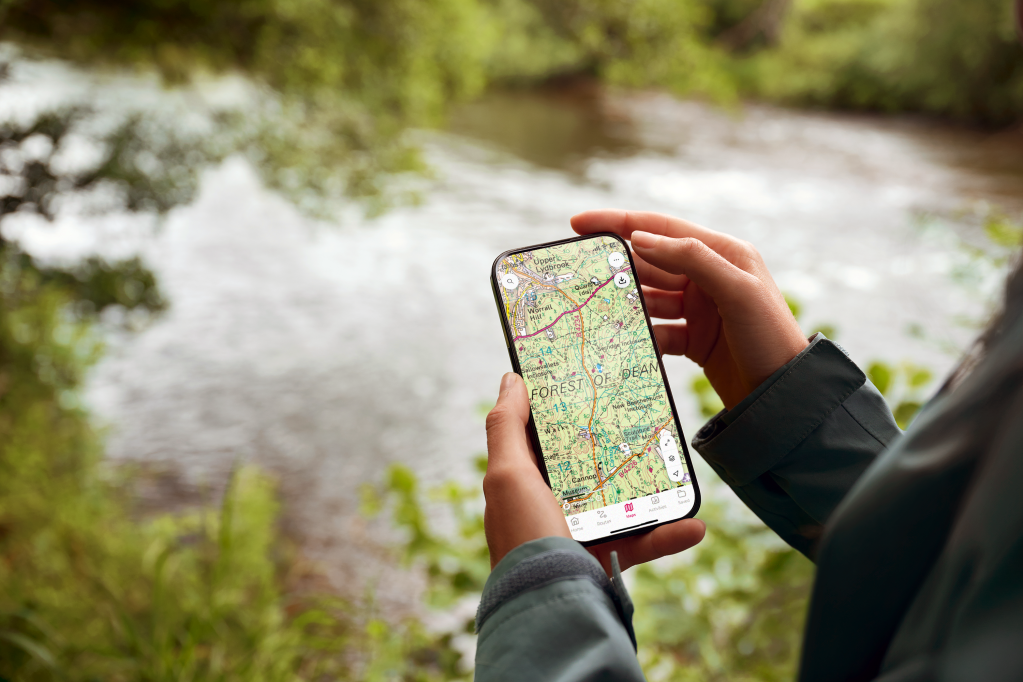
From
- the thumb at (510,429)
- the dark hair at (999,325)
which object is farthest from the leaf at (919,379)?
the dark hair at (999,325)

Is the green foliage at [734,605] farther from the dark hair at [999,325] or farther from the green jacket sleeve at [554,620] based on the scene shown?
the dark hair at [999,325]

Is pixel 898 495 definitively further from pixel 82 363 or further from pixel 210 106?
pixel 210 106

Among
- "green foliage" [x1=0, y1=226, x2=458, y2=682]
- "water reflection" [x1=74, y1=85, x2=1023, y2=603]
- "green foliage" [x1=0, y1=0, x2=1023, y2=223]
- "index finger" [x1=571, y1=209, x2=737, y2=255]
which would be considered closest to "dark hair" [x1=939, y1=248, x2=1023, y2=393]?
"index finger" [x1=571, y1=209, x2=737, y2=255]

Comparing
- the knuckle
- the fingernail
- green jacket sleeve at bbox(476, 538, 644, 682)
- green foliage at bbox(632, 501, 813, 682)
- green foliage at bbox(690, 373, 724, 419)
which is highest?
the fingernail

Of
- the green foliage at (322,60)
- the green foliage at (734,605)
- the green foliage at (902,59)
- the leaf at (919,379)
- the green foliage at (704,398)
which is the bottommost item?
the green foliage at (734,605)

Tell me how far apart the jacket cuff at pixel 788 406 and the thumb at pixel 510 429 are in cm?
23

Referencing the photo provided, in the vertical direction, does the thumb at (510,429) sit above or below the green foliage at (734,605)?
above

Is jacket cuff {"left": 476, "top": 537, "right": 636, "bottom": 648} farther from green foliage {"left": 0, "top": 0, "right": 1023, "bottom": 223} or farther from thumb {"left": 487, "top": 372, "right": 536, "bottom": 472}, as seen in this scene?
green foliage {"left": 0, "top": 0, "right": 1023, "bottom": 223}

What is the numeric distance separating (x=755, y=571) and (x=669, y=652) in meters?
0.58

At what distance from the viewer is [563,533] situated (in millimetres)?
579

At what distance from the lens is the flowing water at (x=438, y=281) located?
12.1 feet

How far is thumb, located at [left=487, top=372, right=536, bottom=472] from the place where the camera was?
2.12 feet

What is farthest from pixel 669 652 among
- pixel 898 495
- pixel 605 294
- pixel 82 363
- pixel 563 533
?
pixel 82 363

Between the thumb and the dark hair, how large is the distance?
1.20 feet
